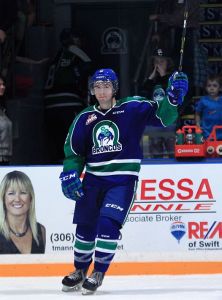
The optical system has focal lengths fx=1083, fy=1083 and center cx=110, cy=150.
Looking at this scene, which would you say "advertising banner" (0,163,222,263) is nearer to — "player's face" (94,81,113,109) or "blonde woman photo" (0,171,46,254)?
"blonde woman photo" (0,171,46,254)

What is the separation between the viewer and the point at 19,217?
808 centimetres

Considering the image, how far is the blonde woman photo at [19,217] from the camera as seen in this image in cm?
801

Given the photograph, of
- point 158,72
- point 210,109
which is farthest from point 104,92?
point 158,72

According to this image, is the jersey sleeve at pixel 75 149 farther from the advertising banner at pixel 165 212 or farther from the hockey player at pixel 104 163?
the advertising banner at pixel 165 212

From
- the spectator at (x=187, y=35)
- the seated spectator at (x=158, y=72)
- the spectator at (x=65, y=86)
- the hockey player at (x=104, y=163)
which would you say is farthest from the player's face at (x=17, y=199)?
the spectator at (x=187, y=35)

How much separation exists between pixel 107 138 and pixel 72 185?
0.35 m

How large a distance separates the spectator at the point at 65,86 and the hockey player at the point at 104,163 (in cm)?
355

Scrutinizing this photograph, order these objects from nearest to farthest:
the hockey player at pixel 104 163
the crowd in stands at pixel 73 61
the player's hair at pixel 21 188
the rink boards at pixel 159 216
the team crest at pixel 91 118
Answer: the hockey player at pixel 104 163 → the team crest at pixel 91 118 → the rink boards at pixel 159 216 → the player's hair at pixel 21 188 → the crowd in stands at pixel 73 61

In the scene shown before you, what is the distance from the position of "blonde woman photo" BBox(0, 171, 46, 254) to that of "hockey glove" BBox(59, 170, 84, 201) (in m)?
1.61

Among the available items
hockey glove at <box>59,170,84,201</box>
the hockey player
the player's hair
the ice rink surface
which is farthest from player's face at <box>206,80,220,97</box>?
hockey glove at <box>59,170,84,201</box>

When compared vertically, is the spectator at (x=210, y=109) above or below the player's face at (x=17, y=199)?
above

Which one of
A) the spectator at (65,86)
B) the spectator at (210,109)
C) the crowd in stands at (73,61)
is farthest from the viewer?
the spectator at (65,86)

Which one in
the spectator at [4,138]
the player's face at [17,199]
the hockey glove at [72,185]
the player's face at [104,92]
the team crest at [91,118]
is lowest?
the player's face at [17,199]

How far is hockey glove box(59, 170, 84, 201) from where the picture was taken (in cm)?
639
